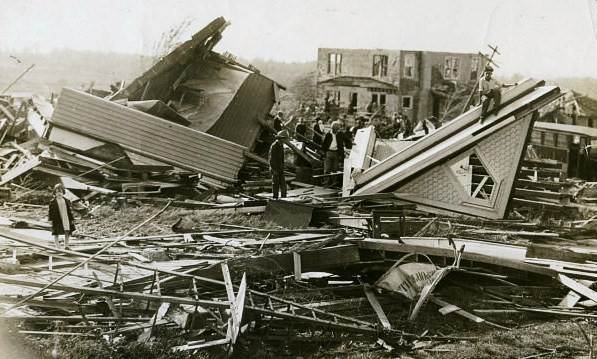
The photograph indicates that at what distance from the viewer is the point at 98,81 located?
102 feet

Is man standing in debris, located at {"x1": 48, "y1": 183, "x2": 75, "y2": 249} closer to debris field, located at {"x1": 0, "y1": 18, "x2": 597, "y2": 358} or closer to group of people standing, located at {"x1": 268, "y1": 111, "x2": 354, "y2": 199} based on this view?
debris field, located at {"x1": 0, "y1": 18, "x2": 597, "y2": 358}

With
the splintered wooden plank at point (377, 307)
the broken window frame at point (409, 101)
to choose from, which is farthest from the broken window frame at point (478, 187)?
the broken window frame at point (409, 101)

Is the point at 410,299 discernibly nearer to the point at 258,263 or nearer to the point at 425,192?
the point at 258,263

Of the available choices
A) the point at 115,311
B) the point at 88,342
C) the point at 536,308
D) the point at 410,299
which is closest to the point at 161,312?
the point at 115,311

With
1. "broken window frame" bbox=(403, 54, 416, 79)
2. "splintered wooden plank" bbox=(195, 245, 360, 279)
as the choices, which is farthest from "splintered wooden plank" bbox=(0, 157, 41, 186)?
"broken window frame" bbox=(403, 54, 416, 79)

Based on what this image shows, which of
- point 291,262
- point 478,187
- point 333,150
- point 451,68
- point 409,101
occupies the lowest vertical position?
point 291,262

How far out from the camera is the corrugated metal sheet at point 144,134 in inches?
540

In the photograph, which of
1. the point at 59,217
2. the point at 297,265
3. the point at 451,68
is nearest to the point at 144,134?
the point at 59,217

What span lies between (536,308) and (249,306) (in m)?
4.59

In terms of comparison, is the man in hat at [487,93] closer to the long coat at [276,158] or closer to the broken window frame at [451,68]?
the long coat at [276,158]

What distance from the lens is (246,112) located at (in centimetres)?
1812

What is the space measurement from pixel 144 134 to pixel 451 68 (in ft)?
139

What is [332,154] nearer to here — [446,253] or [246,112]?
[246,112]

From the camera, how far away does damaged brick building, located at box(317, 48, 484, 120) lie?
4891cm
